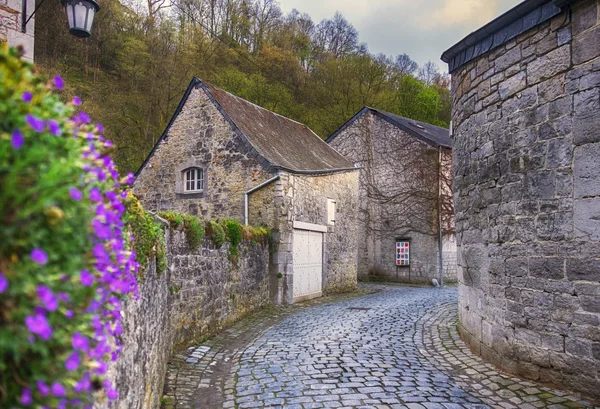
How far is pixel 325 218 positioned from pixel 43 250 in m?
13.0

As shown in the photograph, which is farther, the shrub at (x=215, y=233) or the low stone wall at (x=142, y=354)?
the shrub at (x=215, y=233)

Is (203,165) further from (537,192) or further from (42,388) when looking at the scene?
(42,388)

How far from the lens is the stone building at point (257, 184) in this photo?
461 inches

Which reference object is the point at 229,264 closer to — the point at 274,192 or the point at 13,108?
the point at 274,192

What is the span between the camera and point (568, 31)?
478 cm

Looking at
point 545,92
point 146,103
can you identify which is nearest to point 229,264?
point 545,92

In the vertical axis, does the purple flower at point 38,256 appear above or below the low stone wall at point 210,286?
above

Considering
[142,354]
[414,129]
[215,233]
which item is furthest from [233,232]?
[414,129]

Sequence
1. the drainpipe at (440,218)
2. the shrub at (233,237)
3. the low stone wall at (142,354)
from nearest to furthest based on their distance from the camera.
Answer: the low stone wall at (142,354) → the shrub at (233,237) → the drainpipe at (440,218)

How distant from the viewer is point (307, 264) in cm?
1270

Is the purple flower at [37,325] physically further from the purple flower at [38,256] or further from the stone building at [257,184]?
the stone building at [257,184]

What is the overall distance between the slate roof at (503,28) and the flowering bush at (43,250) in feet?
17.2

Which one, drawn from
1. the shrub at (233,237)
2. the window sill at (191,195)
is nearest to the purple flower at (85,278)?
the shrub at (233,237)

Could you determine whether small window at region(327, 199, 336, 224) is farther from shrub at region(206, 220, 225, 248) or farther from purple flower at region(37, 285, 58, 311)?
purple flower at region(37, 285, 58, 311)
